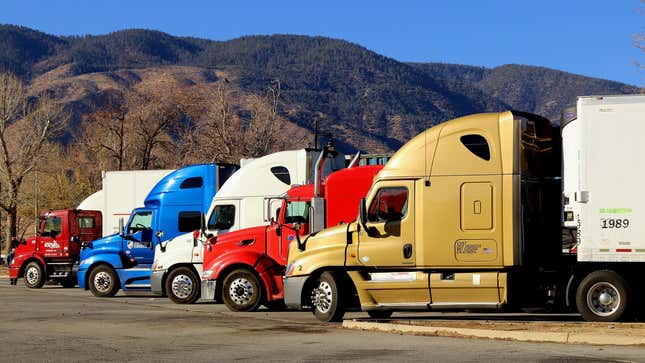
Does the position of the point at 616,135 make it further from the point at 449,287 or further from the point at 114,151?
the point at 114,151

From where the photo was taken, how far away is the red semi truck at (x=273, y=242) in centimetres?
2055

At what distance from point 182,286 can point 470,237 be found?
897 cm

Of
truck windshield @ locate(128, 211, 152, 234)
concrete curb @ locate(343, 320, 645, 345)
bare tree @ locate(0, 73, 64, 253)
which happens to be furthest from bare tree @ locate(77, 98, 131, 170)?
concrete curb @ locate(343, 320, 645, 345)

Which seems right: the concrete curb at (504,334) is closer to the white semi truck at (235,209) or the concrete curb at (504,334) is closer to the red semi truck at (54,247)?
the white semi truck at (235,209)

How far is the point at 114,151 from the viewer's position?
5653 centimetres

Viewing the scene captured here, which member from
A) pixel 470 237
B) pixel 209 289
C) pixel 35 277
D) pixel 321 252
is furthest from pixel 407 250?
pixel 35 277

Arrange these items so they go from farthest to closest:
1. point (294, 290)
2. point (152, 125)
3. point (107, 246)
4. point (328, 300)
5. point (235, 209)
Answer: point (152, 125), point (107, 246), point (235, 209), point (294, 290), point (328, 300)

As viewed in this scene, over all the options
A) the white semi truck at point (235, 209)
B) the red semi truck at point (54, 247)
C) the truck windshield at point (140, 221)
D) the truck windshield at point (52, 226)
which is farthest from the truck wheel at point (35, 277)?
the white semi truck at point (235, 209)

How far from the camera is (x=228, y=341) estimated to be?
49.6 feet

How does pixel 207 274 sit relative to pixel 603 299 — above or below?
above

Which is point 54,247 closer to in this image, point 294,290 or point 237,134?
point 294,290

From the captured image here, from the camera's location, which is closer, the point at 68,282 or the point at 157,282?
the point at 157,282

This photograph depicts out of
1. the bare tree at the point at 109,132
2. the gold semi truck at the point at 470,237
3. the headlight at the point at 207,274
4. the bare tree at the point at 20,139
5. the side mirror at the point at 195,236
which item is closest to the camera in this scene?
the gold semi truck at the point at 470,237

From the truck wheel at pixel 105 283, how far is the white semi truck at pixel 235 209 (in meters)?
3.33
